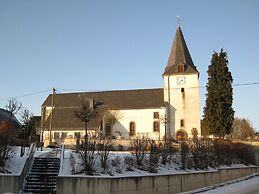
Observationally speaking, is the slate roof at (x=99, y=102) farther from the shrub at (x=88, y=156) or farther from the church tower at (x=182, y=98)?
the shrub at (x=88, y=156)

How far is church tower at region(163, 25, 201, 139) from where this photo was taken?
2279 inches

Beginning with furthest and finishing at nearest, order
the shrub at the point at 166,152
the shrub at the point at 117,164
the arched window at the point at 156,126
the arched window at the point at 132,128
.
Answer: the arched window at the point at 132,128
the arched window at the point at 156,126
the shrub at the point at 166,152
the shrub at the point at 117,164

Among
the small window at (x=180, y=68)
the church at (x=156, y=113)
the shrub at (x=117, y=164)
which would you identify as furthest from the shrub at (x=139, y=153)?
the small window at (x=180, y=68)

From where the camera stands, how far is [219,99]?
45.7 meters

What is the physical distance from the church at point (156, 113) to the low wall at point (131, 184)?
106 feet

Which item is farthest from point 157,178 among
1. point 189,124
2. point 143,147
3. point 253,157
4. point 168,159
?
point 189,124

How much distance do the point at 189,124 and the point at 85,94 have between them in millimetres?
23308

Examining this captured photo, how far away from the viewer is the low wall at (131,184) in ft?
55.9

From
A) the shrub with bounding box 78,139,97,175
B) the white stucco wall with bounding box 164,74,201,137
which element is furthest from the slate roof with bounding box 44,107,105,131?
the shrub with bounding box 78,139,97,175

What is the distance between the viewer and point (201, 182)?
80.6ft

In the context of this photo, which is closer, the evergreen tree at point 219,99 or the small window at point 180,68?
the evergreen tree at point 219,99

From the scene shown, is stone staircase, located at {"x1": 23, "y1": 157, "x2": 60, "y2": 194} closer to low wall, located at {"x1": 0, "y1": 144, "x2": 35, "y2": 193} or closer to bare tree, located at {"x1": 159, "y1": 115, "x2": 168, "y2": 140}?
low wall, located at {"x1": 0, "y1": 144, "x2": 35, "y2": 193}

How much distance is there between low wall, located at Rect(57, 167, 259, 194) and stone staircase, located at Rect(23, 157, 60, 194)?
1.44 m

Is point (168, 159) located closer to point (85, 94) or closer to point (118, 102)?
point (118, 102)
